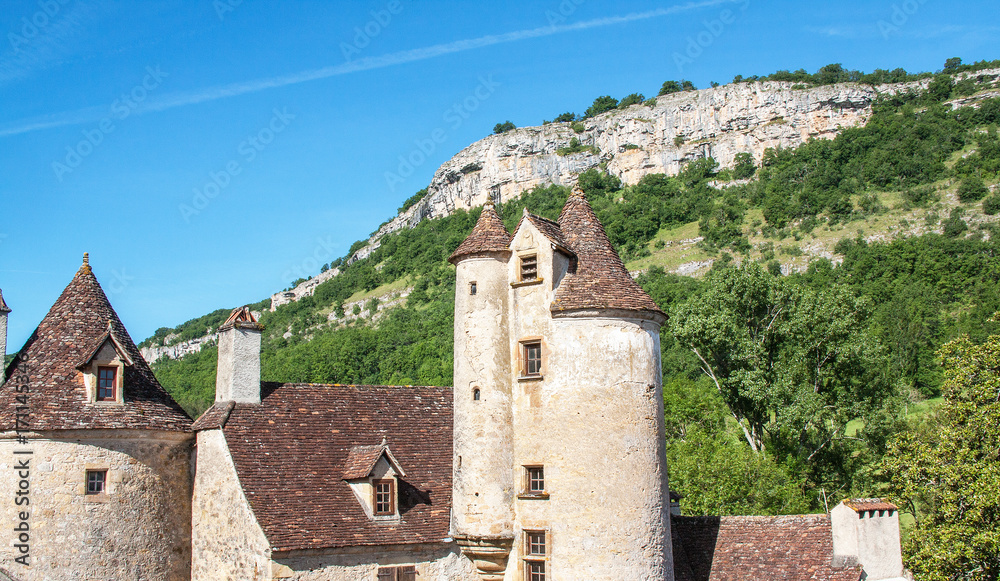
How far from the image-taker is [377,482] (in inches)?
1015

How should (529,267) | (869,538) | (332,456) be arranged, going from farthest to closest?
1. (332,456)
2. (529,267)
3. (869,538)

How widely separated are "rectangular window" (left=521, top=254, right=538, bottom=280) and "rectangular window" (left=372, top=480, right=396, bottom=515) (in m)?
7.60

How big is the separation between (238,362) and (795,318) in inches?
1253

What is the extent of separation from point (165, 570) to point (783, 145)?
558 feet

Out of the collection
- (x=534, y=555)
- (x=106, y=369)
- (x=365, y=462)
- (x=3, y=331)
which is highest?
(x=3, y=331)

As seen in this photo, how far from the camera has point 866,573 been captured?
2342 cm

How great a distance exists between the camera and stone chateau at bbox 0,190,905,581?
926 inches

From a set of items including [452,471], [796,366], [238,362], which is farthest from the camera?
[796,366]

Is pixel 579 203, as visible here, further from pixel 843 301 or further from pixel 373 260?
pixel 373 260

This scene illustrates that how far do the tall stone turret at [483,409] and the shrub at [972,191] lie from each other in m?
122

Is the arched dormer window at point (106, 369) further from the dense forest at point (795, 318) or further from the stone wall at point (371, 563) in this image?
the dense forest at point (795, 318)

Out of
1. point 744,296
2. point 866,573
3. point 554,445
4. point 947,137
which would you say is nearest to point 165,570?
point 554,445

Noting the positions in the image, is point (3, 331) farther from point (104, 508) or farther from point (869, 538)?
point (869, 538)

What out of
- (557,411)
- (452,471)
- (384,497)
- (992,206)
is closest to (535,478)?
(557,411)
